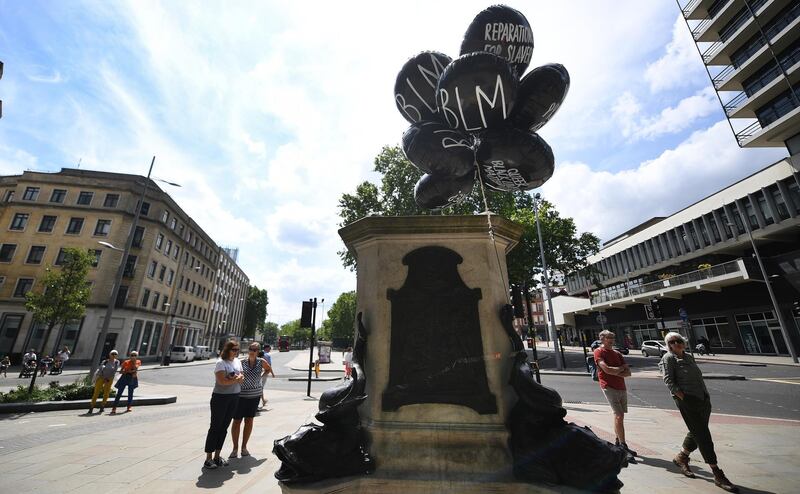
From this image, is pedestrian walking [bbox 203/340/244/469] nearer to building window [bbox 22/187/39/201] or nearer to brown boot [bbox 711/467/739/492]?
brown boot [bbox 711/467/739/492]

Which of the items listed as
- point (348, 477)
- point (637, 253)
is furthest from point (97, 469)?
point (637, 253)

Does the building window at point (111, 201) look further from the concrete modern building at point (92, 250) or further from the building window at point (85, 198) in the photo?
the building window at point (85, 198)

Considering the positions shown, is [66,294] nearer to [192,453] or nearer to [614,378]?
[192,453]

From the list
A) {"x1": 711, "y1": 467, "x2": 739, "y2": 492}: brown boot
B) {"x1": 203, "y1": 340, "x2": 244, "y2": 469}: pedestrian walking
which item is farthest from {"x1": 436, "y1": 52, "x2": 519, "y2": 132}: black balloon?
{"x1": 711, "y1": 467, "x2": 739, "y2": 492}: brown boot

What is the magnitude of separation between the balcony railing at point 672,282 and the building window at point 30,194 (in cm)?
5893

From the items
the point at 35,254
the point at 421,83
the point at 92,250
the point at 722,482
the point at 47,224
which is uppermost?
the point at 47,224

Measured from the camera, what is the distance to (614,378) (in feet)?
15.9

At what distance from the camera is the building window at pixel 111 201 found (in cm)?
3169

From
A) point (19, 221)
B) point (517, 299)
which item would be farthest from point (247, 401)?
point (19, 221)

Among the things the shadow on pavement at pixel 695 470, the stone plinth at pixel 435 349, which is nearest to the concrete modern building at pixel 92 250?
the stone plinth at pixel 435 349

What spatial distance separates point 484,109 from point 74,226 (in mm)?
41529

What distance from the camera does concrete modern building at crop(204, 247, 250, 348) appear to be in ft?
173

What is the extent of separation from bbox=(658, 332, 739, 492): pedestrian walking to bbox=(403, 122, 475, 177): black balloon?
316cm

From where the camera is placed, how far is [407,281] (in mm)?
3311
